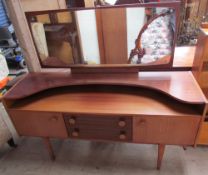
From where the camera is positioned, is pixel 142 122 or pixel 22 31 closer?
pixel 142 122

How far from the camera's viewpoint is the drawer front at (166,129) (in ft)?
3.33

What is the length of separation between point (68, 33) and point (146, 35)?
511mm

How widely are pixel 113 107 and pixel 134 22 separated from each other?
1.75 ft

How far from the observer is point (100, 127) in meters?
1.16

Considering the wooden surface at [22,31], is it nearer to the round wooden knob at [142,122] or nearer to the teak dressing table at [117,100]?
the teak dressing table at [117,100]

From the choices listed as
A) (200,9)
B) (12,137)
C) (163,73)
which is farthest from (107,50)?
(200,9)

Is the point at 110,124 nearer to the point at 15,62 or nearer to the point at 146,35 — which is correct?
the point at 146,35

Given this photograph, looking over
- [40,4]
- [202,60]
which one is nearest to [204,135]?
[202,60]

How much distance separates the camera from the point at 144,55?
1.18 metres

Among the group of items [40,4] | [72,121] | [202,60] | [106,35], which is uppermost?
[40,4]

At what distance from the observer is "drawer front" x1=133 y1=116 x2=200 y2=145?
1014 millimetres

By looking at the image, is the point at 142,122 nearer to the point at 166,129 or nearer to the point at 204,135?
the point at 166,129

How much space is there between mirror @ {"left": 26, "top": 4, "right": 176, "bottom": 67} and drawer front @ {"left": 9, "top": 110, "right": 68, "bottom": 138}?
1.29 feet

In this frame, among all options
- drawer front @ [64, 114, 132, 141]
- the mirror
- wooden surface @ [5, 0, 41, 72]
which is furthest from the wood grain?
wooden surface @ [5, 0, 41, 72]
